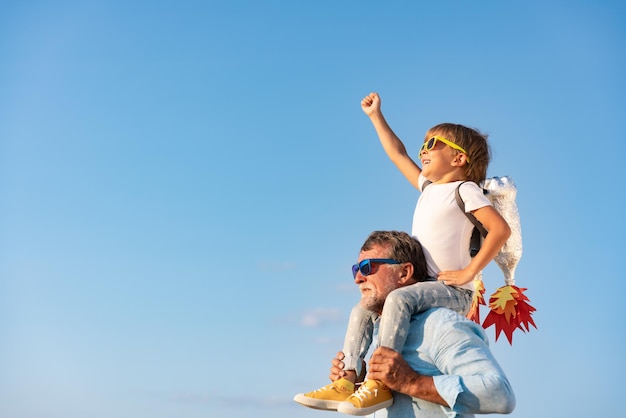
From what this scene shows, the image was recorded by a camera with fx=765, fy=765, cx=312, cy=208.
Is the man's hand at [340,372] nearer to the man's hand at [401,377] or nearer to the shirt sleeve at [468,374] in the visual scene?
the man's hand at [401,377]

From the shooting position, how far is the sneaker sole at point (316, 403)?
17.4ft

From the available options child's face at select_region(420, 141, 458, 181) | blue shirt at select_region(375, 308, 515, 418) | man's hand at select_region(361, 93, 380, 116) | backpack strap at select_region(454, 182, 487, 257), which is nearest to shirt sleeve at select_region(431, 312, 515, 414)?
blue shirt at select_region(375, 308, 515, 418)

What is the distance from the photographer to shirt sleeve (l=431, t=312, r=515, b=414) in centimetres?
479

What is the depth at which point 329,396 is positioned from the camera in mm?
5434

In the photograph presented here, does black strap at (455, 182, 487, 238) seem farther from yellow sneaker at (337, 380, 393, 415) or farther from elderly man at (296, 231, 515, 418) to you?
yellow sneaker at (337, 380, 393, 415)

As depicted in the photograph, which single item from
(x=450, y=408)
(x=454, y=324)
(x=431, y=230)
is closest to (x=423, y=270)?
(x=431, y=230)

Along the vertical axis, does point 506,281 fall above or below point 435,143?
below

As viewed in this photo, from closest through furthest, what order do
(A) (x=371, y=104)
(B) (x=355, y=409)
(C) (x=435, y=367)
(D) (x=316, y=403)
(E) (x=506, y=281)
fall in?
(B) (x=355, y=409) → (C) (x=435, y=367) → (D) (x=316, y=403) → (E) (x=506, y=281) → (A) (x=371, y=104)

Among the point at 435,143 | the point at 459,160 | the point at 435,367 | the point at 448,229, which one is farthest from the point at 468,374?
the point at 435,143

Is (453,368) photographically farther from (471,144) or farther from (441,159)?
(471,144)

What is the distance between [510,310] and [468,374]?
1.74 metres

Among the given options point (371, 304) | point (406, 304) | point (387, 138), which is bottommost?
point (406, 304)

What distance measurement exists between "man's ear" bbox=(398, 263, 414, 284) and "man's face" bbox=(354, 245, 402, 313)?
2 centimetres

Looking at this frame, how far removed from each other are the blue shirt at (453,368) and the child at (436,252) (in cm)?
12
